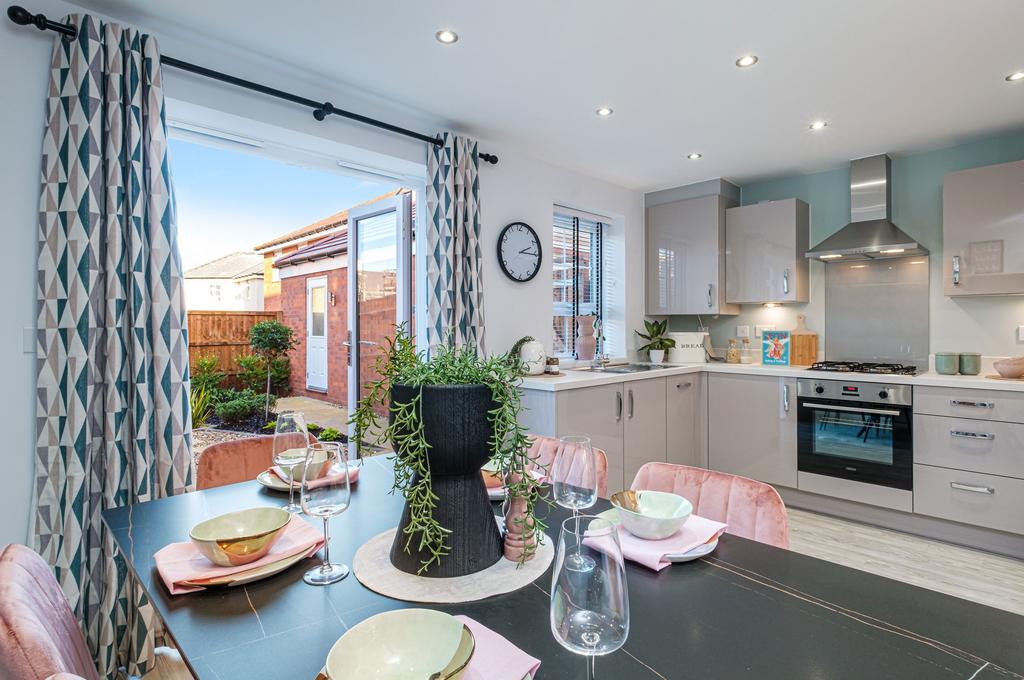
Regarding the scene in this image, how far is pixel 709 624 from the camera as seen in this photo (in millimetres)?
811

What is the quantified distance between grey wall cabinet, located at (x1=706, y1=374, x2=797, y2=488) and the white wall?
4.68 ft

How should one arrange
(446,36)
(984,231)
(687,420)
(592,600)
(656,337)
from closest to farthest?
(592,600) → (446,36) → (984,231) → (687,420) → (656,337)

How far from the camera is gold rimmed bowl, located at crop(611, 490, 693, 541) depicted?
1.06m

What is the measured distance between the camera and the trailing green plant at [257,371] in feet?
17.5

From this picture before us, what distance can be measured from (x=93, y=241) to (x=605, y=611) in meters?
2.14

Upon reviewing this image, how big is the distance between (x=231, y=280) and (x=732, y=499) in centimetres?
688

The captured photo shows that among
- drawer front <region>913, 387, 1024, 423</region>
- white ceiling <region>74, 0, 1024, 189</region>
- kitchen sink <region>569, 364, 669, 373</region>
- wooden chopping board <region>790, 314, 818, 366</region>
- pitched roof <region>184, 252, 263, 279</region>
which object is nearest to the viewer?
white ceiling <region>74, 0, 1024, 189</region>

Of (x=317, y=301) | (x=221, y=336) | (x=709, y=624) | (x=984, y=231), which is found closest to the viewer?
(x=709, y=624)

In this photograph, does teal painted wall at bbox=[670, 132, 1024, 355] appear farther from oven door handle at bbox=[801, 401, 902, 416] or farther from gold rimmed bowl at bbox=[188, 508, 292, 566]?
gold rimmed bowl at bbox=[188, 508, 292, 566]

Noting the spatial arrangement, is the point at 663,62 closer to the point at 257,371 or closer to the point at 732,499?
the point at 732,499

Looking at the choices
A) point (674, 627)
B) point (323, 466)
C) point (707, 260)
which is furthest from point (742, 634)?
point (707, 260)

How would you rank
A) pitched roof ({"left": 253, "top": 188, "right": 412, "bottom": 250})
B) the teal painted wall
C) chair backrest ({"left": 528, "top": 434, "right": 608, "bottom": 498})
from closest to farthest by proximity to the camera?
chair backrest ({"left": 528, "top": 434, "right": 608, "bottom": 498}) < the teal painted wall < pitched roof ({"left": 253, "top": 188, "right": 412, "bottom": 250})

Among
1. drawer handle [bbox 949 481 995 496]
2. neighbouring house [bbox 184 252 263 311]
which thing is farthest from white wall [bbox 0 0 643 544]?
neighbouring house [bbox 184 252 263 311]

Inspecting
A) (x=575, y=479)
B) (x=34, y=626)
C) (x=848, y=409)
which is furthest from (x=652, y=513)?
(x=848, y=409)
